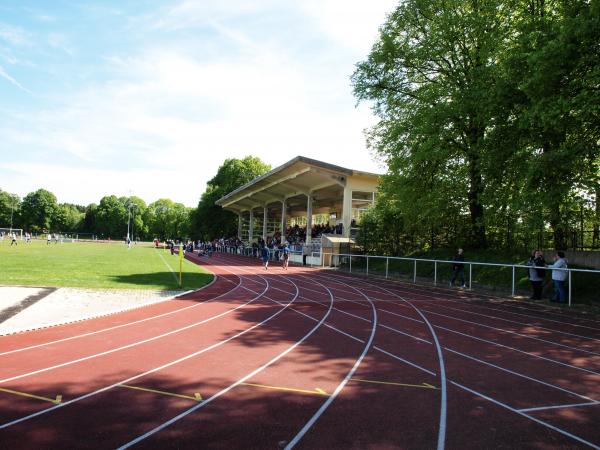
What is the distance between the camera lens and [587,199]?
13.7 m

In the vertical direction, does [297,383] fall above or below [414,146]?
below

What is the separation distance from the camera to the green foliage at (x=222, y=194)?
222 feet

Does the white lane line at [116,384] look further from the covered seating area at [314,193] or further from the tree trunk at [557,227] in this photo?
the covered seating area at [314,193]

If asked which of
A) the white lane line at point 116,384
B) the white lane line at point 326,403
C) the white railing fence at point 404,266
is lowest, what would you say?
the white lane line at point 116,384

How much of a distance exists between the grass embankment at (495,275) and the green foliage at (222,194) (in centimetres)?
4722

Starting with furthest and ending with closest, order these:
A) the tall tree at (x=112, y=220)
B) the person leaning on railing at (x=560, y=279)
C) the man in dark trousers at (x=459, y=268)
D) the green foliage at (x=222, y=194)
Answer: the tall tree at (x=112, y=220) < the green foliage at (x=222, y=194) < the man in dark trousers at (x=459, y=268) < the person leaning on railing at (x=560, y=279)

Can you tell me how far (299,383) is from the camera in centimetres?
513

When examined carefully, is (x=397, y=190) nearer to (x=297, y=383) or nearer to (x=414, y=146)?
(x=414, y=146)

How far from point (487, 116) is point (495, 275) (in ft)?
18.7

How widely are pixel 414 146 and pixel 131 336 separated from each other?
50.2 feet

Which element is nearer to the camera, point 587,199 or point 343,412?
point 343,412

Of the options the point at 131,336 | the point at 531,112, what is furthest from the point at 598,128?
the point at 131,336

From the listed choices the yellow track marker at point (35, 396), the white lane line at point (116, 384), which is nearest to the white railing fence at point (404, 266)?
the white lane line at point (116, 384)

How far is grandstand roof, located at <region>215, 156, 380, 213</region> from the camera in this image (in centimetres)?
3195
